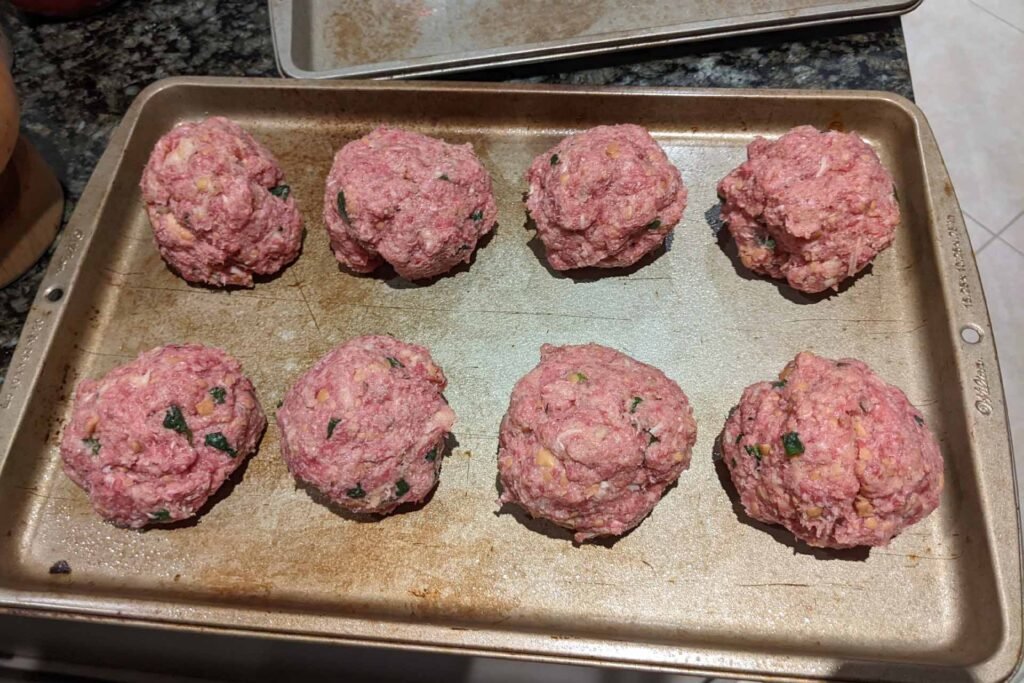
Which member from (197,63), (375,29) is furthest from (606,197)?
(197,63)

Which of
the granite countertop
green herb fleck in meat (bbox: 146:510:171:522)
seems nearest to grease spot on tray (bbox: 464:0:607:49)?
the granite countertop

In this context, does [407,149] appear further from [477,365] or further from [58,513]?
[58,513]

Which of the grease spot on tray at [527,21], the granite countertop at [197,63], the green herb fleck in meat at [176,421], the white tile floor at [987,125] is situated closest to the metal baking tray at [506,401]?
the green herb fleck in meat at [176,421]

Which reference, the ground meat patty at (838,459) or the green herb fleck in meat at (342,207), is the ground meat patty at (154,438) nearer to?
the green herb fleck in meat at (342,207)

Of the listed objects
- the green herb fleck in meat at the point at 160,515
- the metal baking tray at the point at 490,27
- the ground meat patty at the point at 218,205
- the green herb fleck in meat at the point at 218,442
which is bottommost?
the green herb fleck in meat at the point at 160,515

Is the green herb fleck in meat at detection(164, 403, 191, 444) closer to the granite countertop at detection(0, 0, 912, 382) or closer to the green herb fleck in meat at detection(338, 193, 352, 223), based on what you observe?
the green herb fleck in meat at detection(338, 193, 352, 223)

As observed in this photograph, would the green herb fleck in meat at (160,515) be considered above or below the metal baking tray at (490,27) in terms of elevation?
below
